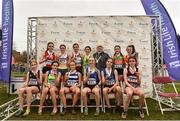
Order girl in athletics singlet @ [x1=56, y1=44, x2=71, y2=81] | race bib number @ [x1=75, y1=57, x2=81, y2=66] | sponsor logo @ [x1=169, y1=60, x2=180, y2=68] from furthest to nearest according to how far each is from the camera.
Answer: sponsor logo @ [x1=169, y1=60, x2=180, y2=68] < race bib number @ [x1=75, y1=57, x2=81, y2=66] < girl in athletics singlet @ [x1=56, y1=44, x2=71, y2=81]

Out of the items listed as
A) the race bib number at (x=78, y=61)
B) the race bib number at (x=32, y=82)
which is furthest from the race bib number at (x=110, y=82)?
the race bib number at (x=32, y=82)

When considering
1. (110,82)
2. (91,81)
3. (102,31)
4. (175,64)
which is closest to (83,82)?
(91,81)

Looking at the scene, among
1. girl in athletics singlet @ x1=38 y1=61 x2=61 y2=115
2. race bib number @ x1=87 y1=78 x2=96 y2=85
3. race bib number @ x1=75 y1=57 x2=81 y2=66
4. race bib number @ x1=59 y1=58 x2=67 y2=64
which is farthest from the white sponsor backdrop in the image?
race bib number @ x1=87 y1=78 x2=96 y2=85

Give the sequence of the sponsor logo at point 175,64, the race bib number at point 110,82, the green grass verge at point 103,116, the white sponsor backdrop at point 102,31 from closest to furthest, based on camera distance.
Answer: the green grass verge at point 103,116 → the race bib number at point 110,82 → the white sponsor backdrop at point 102,31 → the sponsor logo at point 175,64

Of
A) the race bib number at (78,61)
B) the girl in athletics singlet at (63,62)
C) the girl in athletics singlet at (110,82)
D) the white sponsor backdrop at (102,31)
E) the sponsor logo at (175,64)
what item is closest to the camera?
the girl in athletics singlet at (110,82)

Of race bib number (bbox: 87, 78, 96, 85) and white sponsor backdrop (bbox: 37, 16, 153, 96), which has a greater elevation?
white sponsor backdrop (bbox: 37, 16, 153, 96)

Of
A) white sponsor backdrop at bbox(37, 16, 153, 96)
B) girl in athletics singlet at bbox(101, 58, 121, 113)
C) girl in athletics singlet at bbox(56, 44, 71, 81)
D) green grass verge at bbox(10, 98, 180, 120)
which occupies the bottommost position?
green grass verge at bbox(10, 98, 180, 120)

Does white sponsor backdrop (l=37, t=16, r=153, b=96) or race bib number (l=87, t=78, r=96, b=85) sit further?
white sponsor backdrop (l=37, t=16, r=153, b=96)

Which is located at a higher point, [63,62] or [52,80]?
[63,62]

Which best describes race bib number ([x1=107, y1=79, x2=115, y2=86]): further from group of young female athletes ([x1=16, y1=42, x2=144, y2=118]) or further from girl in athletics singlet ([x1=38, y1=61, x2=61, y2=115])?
girl in athletics singlet ([x1=38, y1=61, x2=61, y2=115])

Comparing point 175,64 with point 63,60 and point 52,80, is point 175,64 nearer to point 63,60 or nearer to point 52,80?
point 63,60

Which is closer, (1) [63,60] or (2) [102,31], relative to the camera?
(1) [63,60]

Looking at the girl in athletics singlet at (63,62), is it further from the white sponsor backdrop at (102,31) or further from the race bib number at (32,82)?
the white sponsor backdrop at (102,31)

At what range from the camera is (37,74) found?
759cm
